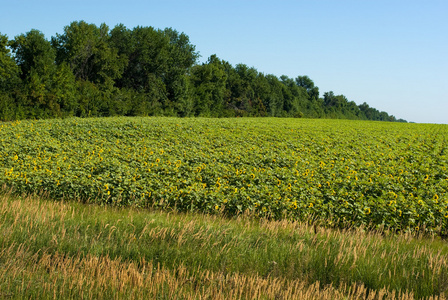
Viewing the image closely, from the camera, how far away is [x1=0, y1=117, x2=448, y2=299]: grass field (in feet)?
14.0

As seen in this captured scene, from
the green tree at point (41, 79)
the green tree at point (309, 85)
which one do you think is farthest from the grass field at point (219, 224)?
the green tree at point (309, 85)

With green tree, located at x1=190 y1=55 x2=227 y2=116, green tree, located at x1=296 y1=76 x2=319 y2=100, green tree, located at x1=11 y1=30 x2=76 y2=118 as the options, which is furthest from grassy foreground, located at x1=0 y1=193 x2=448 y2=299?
green tree, located at x1=296 y1=76 x2=319 y2=100

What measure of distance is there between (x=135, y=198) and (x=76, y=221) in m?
3.02

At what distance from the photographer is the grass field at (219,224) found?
168 inches

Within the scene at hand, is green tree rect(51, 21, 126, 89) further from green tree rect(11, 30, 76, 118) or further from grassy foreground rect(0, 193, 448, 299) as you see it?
grassy foreground rect(0, 193, 448, 299)

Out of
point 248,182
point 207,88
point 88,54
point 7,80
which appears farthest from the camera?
point 207,88

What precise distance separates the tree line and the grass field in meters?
15.1

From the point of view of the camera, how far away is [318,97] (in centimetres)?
12731

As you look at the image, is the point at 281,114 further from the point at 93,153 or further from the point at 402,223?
the point at 402,223

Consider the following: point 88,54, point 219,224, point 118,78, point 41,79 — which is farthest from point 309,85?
point 219,224

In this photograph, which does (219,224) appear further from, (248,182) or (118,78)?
(118,78)

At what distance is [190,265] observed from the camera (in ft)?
16.5

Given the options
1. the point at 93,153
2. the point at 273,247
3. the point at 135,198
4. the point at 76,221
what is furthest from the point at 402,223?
the point at 93,153

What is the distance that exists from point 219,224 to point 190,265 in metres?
1.94
